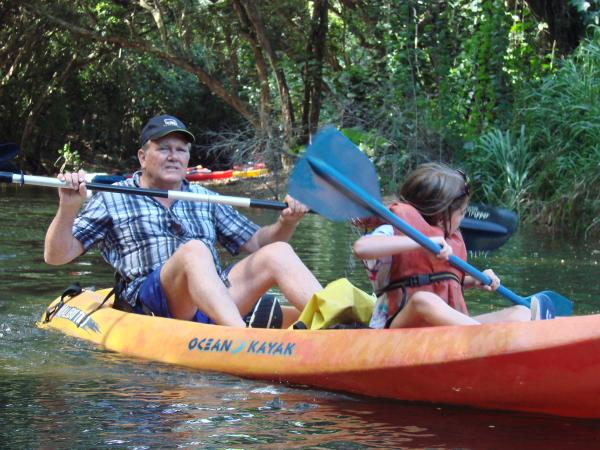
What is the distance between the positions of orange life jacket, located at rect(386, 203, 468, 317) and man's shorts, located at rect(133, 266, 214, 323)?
1.04 m

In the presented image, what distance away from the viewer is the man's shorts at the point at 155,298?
452 centimetres

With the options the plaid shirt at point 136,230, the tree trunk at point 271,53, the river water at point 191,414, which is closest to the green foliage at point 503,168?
the river water at point 191,414

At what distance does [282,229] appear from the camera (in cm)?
475

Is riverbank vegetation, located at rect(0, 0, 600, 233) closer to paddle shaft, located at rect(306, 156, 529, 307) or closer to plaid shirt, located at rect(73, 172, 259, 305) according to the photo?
plaid shirt, located at rect(73, 172, 259, 305)

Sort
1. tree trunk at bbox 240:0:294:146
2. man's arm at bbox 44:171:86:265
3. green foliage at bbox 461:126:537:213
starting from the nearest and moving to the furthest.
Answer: man's arm at bbox 44:171:86:265 → green foliage at bbox 461:126:537:213 → tree trunk at bbox 240:0:294:146

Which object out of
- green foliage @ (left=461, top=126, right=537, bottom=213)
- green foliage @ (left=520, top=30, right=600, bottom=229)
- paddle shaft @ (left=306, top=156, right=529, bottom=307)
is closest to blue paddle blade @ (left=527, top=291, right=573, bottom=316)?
paddle shaft @ (left=306, top=156, right=529, bottom=307)

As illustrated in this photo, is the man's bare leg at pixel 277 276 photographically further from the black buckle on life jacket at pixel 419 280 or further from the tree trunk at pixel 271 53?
the tree trunk at pixel 271 53

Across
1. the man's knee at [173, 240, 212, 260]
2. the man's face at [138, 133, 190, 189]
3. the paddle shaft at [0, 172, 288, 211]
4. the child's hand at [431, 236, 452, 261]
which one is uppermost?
the man's face at [138, 133, 190, 189]

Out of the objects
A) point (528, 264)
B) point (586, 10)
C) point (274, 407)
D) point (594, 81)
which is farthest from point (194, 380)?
point (586, 10)

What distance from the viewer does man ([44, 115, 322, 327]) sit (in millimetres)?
4336

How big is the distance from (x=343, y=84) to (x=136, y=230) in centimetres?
1025

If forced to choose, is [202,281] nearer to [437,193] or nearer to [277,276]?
[277,276]

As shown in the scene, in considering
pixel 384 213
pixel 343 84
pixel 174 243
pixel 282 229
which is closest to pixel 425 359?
pixel 384 213

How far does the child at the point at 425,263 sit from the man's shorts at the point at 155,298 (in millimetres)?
960
